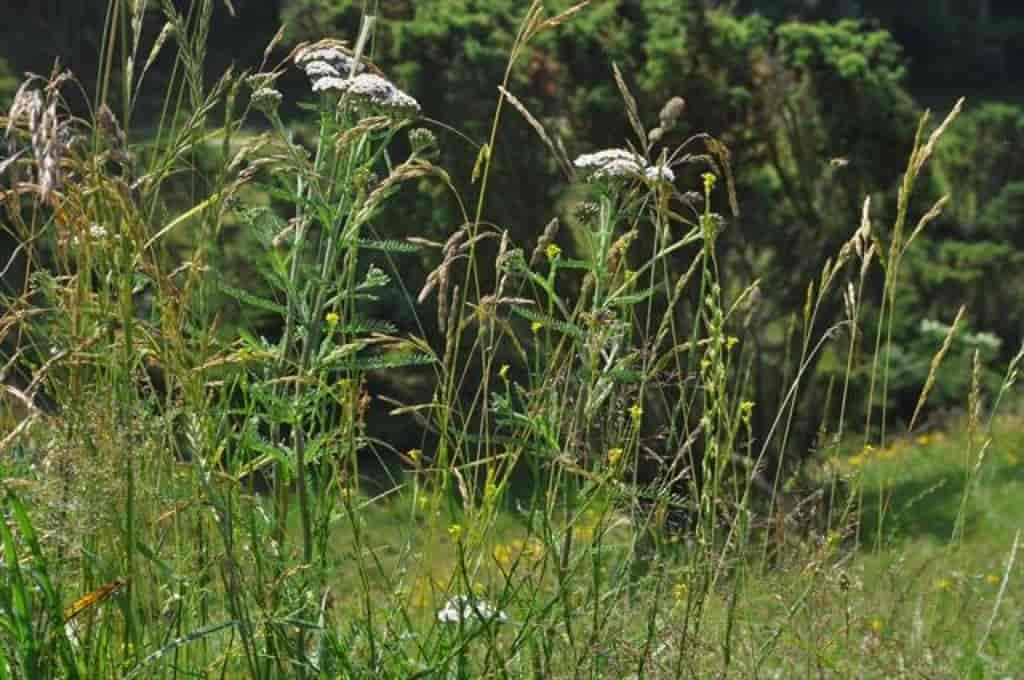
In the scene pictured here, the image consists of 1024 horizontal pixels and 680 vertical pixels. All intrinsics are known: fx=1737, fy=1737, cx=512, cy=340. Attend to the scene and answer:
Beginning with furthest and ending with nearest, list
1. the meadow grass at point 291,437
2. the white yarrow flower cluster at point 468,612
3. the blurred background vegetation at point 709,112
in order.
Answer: the blurred background vegetation at point 709,112, the white yarrow flower cluster at point 468,612, the meadow grass at point 291,437

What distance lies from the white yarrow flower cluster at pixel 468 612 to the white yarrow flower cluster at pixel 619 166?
64 cm

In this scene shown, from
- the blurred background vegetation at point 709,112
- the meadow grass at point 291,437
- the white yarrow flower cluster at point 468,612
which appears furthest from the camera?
the blurred background vegetation at point 709,112

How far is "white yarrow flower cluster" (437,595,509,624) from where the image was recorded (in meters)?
2.38

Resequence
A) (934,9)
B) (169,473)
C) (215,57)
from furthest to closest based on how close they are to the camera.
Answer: (934,9) < (215,57) < (169,473)

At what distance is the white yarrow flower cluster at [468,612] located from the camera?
93.5 inches

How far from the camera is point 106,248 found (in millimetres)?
2338

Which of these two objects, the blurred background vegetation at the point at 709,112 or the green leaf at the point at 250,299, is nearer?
the green leaf at the point at 250,299

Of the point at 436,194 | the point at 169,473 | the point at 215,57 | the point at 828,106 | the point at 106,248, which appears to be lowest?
the point at 215,57

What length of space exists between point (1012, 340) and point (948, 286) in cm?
68

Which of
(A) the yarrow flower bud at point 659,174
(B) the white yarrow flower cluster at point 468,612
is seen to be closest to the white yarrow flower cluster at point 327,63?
(A) the yarrow flower bud at point 659,174

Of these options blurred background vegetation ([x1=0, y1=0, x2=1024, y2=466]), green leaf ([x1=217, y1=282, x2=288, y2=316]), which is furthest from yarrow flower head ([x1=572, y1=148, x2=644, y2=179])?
blurred background vegetation ([x1=0, y1=0, x2=1024, y2=466])

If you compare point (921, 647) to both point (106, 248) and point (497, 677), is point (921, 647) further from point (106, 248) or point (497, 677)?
point (106, 248)

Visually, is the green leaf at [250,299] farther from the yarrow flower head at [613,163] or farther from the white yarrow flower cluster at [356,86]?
the yarrow flower head at [613,163]

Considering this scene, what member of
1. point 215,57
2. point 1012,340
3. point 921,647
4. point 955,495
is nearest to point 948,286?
point 1012,340
